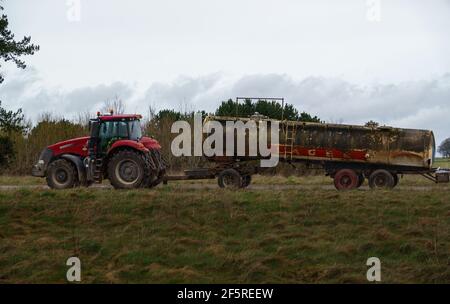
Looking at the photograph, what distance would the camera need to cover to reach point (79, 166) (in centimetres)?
2294

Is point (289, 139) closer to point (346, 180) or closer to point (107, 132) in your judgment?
point (346, 180)

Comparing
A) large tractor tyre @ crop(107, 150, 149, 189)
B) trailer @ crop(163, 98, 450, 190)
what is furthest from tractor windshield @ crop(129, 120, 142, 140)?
trailer @ crop(163, 98, 450, 190)

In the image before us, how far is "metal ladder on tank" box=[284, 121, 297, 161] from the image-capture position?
25703 millimetres

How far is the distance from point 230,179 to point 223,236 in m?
8.78

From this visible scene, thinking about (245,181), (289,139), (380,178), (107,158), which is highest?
(289,139)

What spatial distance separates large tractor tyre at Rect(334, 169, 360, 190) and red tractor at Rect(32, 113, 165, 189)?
642 centimetres

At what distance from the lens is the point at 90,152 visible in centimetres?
2292

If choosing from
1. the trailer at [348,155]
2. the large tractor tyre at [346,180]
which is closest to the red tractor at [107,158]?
the trailer at [348,155]

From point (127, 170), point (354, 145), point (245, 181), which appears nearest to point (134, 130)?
point (127, 170)

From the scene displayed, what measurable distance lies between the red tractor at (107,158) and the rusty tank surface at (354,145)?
157 inches

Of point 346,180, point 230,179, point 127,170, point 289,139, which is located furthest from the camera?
point 289,139

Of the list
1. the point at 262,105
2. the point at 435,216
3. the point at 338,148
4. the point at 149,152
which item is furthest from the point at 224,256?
the point at 262,105

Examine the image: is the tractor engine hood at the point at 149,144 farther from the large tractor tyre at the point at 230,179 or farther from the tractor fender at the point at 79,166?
the large tractor tyre at the point at 230,179
